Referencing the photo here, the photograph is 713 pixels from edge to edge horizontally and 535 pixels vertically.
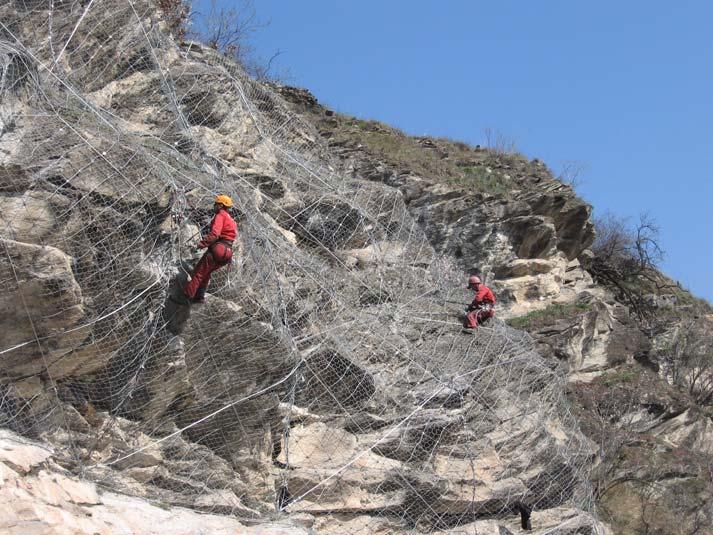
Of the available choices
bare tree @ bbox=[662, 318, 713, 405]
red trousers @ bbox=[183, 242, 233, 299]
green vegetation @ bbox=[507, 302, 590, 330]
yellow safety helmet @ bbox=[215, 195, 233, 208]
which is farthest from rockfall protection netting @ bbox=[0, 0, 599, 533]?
bare tree @ bbox=[662, 318, 713, 405]

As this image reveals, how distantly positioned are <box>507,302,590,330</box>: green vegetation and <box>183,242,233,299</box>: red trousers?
8.72 metres

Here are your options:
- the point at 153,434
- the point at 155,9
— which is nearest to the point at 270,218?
the point at 155,9

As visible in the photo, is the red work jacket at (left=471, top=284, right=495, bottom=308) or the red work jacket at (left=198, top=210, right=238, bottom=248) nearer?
the red work jacket at (left=198, top=210, right=238, bottom=248)

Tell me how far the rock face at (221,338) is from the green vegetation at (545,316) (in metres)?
2.83

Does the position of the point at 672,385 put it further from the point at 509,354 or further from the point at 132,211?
the point at 132,211

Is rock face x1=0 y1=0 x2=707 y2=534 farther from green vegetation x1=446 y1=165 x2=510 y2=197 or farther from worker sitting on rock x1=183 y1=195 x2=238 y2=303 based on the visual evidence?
green vegetation x1=446 y1=165 x2=510 y2=197

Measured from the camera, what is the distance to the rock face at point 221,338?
8.76 meters

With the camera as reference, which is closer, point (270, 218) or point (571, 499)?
point (571, 499)

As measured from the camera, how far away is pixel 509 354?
1277 cm

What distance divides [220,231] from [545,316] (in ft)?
31.0

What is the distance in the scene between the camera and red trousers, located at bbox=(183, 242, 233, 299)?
362 inches

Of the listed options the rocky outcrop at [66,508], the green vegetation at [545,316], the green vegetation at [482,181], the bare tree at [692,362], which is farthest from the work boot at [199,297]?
the bare tree at [692,362]

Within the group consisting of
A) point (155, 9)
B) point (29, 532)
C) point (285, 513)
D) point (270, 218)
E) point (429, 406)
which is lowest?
point (29, 532)

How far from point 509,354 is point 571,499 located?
204cm
